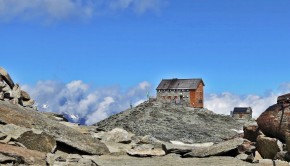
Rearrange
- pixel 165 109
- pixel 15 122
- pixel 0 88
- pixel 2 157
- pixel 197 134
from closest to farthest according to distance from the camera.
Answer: pixel 2 157 < pixel 15 122 < pixel 0 88 < pixel 197 134 < pixel 165 109

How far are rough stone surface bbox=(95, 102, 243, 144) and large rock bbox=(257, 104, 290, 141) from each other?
9.24 metres

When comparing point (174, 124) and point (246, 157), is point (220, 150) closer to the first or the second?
point (246, 157)

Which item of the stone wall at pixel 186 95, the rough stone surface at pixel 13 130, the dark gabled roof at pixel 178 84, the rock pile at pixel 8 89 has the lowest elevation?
the rough stone surface at pixel 13 130

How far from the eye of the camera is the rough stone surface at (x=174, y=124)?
2894cm

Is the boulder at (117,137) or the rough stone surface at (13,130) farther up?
the boulder at (117,137)

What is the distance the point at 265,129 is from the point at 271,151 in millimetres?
1380

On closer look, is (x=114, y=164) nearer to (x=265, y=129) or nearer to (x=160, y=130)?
(x=265, y=129)

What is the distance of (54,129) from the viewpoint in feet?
58.1

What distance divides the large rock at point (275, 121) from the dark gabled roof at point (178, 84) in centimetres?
7080

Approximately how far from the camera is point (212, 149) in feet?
55.1

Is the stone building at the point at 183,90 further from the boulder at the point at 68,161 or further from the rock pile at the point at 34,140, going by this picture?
the boulder at the point at 68,161

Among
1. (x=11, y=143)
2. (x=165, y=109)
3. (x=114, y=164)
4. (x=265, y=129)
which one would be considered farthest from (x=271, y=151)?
(x=165, y=109)

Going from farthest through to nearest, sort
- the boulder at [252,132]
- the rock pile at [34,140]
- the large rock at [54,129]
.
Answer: the boulder at [252,132] < the large rock at [54,129] < the rock pile at [34,140]

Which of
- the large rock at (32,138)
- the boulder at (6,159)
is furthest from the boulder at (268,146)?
the boulder at (6,159)
